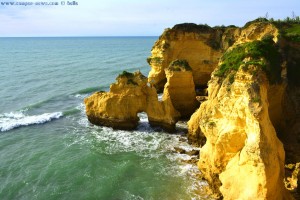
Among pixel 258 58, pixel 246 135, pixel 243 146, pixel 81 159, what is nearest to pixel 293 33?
pixel 258 58

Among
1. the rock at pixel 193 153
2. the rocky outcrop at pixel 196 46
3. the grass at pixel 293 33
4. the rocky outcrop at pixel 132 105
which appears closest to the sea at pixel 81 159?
the rock at pixel 193 153

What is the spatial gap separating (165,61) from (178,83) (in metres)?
9.70

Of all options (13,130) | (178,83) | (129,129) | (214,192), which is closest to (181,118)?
(178,83)

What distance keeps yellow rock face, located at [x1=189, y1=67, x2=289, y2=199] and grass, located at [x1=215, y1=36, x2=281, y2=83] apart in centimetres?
175

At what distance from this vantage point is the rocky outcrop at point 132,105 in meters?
25.6

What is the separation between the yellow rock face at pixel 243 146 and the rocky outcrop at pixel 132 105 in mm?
8324

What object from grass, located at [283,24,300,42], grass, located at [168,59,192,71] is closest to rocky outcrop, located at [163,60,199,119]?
grass, located at [168,59,192,71]

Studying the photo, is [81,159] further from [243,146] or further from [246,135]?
[246,135]

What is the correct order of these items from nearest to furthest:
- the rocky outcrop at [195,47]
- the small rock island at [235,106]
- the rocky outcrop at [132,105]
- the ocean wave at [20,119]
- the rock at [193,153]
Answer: the small rock island at [235,106] → the rock at [193,153] → the rocky outcrop at [132,105] → the ocean wave at [20,119] → the rocky outcrop at [195,47]

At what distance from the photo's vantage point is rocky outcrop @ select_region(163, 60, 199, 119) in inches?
1075

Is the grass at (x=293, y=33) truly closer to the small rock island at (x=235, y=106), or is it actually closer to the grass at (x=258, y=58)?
the small rock island at (x=235, y=106)

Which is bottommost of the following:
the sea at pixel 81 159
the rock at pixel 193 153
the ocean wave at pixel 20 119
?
the sea at pixel 81 159

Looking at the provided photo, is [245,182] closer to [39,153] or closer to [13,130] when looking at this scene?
[39,153]

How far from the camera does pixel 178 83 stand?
27.7 meters
